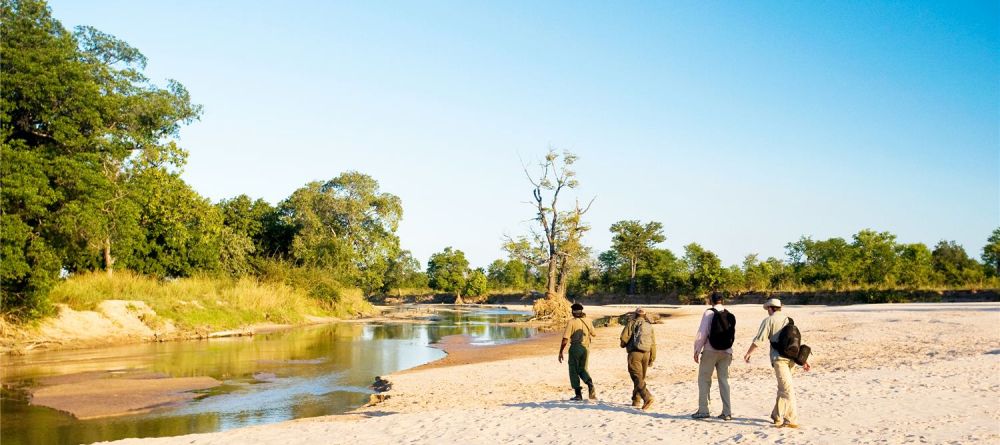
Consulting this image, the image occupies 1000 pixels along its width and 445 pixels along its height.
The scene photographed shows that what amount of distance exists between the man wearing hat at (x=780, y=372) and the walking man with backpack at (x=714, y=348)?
1.55ft

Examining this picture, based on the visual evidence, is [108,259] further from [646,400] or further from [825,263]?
[825,263]

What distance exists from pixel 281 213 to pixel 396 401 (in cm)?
5053

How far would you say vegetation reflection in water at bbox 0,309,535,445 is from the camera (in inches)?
509

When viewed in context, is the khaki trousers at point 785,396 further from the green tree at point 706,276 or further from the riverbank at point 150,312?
the green tree at point 706,276

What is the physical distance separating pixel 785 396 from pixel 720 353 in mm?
1184

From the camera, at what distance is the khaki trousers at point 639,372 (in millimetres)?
11195

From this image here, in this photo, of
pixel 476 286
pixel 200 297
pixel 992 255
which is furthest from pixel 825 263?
pixel 200 297

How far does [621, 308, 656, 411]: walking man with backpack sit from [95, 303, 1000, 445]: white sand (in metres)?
0.34

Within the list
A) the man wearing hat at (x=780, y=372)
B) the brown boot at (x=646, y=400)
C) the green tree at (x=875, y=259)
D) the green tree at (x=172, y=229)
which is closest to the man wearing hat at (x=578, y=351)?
the brown boot at (x=646, y=400)

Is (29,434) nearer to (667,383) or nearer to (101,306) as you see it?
(667,383)

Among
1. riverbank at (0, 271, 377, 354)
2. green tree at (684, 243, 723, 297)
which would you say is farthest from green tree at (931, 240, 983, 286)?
riverbank at (0, 271, 377, 354)

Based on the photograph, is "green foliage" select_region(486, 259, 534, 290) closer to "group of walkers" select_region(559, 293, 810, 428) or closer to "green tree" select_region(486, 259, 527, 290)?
"green tree" select_region(486, 259, 527, 290)

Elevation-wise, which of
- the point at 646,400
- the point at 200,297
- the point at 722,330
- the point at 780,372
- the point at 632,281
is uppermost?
the point at 632,281

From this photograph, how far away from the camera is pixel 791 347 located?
31.0 ft
